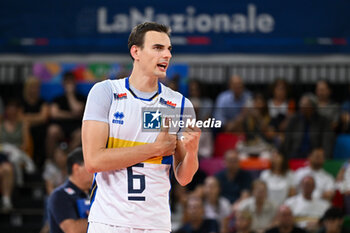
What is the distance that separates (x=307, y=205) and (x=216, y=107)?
273cm

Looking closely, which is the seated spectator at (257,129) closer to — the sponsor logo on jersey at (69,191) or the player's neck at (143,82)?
the sponsor logo on jersey at (69,191)

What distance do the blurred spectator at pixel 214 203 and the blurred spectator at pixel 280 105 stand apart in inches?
69.4

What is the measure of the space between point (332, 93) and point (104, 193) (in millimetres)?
8621

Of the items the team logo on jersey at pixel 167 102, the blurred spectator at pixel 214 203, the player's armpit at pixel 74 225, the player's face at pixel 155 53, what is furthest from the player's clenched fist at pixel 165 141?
the blurred spectator at pixel 214 203

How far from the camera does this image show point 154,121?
13.2ft

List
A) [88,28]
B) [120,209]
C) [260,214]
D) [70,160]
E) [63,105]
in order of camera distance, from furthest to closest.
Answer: [63,105]
[88,28]
[260,214]
[70,160]
[120,209]

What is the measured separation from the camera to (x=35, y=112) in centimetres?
1125

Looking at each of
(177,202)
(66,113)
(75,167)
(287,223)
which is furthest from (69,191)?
(66,113)

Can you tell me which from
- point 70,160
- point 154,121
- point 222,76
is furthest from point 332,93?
point 154,121

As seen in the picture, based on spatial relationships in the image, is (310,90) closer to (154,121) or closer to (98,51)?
(98,51)

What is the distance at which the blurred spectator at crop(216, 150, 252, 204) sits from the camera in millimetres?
9750

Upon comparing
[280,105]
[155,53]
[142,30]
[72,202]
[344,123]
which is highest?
[142,30]

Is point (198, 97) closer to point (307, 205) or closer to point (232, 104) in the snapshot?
point (232, 104)

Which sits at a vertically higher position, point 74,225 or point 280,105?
point 280,105
